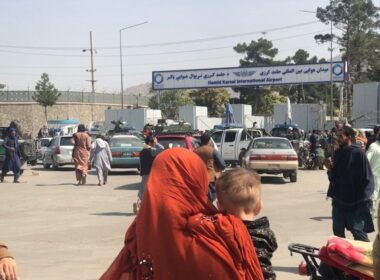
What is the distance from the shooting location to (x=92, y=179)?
2217 cm

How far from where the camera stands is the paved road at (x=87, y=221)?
8445 mm

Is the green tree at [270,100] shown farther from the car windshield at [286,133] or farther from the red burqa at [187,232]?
Result: the red burqa at [187,232]

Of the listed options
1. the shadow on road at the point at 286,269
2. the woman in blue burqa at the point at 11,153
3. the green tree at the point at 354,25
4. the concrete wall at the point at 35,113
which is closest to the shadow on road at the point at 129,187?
the woman in blue burqa at the point at 11,153

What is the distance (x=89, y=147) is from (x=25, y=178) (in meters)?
4.04

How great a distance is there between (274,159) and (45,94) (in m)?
43.4

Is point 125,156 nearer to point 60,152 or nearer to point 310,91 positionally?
point 60,152

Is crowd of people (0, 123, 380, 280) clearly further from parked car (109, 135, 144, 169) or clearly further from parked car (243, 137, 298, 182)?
parked car (109, 135, 144, 169)

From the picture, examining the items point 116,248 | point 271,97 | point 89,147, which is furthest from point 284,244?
point 271,97

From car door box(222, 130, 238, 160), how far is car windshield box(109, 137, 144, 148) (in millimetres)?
4220

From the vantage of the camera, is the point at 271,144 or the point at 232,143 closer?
→ the point at 271,144

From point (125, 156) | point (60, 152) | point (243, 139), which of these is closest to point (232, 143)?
point (243, 139)

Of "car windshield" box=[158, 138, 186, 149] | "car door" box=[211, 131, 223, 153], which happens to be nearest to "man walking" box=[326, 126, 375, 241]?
"car windshield" box=[158, 138, 186, 149]

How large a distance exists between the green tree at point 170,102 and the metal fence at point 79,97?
14.7 feet

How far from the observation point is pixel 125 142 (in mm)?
24328
